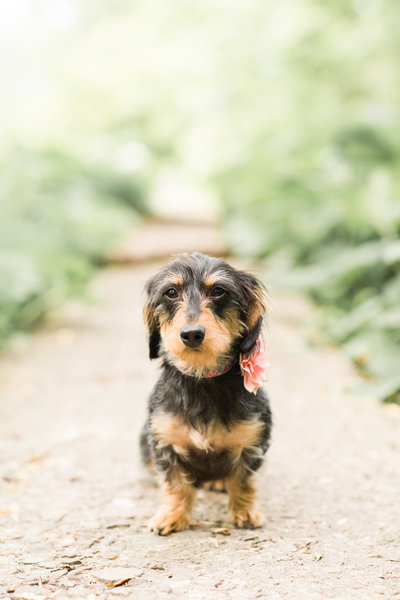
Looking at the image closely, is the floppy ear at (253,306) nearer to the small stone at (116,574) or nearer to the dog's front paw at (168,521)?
the dog's front paw at (168,521)

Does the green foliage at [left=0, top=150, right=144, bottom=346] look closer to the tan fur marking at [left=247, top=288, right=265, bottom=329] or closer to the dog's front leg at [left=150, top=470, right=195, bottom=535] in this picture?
the dog's front leg at [left=150, top=470, right=195, bottom=535]

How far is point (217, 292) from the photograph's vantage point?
280 cm

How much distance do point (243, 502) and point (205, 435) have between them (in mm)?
508

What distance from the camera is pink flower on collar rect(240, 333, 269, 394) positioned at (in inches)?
106

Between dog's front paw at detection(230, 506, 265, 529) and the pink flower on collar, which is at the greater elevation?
the pink flower on collar

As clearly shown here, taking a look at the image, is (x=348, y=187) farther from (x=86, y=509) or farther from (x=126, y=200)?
(x=126, y=200)

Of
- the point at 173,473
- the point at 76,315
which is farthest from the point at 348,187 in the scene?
the point at 173,473

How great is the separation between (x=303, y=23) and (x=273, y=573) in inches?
431

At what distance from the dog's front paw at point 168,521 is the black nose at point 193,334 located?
95cm

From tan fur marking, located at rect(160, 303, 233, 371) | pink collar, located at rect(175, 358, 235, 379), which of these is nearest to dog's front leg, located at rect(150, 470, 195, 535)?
pink collar, located at rect(175, 358, 235, 379)

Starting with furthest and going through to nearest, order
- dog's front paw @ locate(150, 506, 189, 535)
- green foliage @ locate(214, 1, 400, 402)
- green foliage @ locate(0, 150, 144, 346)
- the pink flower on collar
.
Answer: green foliage @ locate(0, 150, 144, 346) < green foliage @ locate(214, 1, 400, 402) < dog's front paw @ locate(150, 506, 189, 535) < the pink flower on collar

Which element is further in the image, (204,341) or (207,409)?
(207,409)

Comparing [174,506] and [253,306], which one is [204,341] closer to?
[253,306]

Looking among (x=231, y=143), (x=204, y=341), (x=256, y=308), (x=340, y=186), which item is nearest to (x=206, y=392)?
(x=204, y=341)
